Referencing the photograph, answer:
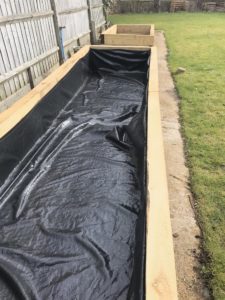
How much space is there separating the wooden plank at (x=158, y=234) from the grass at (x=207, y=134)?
19.7 inches

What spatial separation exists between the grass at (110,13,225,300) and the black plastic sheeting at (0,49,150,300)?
0.49 metres

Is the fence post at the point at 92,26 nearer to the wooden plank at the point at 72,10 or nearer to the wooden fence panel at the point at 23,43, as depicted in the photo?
the wooden plank at the point at 72,10

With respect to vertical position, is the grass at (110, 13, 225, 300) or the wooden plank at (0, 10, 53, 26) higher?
the wooden plank at (0, 10, 53, 26)

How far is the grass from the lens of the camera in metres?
1.80

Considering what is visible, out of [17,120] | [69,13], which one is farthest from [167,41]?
[17,120]

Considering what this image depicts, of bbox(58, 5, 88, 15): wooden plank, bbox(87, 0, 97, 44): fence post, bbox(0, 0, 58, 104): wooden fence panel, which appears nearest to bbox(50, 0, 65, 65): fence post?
bbox(0, 0, 58, 104): wooden fence panel

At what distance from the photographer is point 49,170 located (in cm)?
242

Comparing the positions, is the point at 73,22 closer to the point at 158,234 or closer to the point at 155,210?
the point at 155,210

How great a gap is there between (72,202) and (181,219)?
78 cm

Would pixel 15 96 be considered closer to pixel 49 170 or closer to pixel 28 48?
pixel 28 48

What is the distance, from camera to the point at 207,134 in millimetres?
3113

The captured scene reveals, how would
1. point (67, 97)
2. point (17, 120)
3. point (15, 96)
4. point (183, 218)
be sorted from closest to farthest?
point (183, 218) < point (17, 120) < point (15, 96) < point (67, 97)

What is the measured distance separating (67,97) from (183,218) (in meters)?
2.31

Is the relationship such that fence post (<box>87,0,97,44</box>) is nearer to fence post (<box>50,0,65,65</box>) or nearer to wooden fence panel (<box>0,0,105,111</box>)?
wooden fence panel (<box>0,0,105,111</box>)
